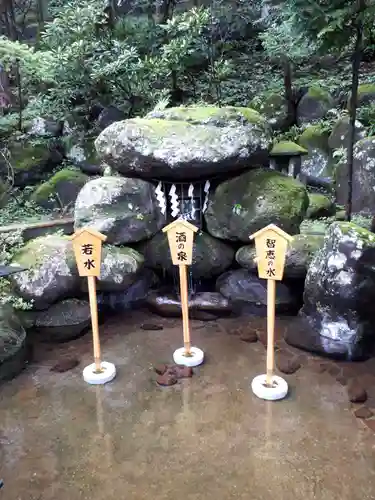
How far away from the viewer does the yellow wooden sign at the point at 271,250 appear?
5.30m

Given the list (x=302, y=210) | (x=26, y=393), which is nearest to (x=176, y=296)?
(x=302, y=210)

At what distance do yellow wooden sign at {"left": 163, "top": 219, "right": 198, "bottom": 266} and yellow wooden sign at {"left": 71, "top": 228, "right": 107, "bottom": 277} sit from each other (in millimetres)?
887

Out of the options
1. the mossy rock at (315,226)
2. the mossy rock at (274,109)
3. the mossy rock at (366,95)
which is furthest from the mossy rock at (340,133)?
the mossy rock at (315,226)

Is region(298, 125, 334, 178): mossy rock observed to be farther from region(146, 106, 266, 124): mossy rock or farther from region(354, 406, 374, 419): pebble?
region(354, 406, 374, 419): pebble

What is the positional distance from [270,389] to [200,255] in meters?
2.97

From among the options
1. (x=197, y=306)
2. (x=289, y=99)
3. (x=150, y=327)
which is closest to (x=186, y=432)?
(x=150, y=327)

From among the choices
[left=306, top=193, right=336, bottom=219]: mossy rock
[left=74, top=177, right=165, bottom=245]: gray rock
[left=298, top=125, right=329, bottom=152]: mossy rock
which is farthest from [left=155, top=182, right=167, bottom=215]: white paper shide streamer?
[left=298, top=125, right=329, bottom=152]: mossy rock

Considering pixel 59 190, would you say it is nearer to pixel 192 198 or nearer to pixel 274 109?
pixel 192 198

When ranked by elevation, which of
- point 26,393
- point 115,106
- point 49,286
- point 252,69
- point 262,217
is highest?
point 252,69

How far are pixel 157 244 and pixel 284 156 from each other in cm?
329

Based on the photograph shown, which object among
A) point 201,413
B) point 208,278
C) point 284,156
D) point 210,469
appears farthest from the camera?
point 284,156

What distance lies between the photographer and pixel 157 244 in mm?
7973

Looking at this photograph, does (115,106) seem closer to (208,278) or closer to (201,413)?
(208,278)

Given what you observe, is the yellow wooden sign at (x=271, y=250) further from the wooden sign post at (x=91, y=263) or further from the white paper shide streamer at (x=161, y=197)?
the white paper shide streamer at (x=161, y=197)
